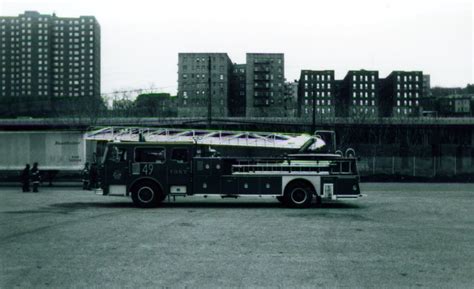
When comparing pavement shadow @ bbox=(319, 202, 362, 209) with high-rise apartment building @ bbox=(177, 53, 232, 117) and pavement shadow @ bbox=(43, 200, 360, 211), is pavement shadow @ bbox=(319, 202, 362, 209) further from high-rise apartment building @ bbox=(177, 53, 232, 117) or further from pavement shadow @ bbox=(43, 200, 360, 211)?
high-rise apartment building @ bbox=(177, 53, 232, 117)

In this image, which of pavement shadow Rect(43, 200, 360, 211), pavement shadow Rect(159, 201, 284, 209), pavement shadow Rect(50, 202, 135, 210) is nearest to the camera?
pavement shadow Rect(50, 202, 135, 210)

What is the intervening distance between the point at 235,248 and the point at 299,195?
29.2 ft

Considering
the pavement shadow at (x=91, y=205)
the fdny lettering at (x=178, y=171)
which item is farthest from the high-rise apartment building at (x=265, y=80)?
the fdny lettering at (x=178, y=171)

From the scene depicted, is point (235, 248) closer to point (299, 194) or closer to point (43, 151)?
point (299, 194)

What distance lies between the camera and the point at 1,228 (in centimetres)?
1333

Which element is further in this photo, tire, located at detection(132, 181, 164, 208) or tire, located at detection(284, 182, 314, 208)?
tire, located at detection(284, 182, 314, 208)

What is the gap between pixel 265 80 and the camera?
162000mm

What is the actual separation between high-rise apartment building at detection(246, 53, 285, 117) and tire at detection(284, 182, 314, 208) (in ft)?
466

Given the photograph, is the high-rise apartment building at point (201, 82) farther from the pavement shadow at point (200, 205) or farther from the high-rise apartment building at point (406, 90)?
the pavement shadow at point (200, 205)

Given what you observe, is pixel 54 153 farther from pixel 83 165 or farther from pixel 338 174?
pixel 338 174

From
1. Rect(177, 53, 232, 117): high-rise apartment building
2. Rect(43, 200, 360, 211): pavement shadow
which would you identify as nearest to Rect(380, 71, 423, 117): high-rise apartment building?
Rect(177, 53, 232, 117): high-rise apartment building

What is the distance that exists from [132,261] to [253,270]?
2269 mm

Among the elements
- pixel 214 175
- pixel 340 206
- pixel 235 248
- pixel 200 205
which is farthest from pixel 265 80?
pixel 235 248

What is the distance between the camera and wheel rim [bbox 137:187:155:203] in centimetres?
1905
